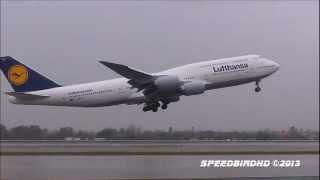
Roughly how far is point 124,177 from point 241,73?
25484 millimetres

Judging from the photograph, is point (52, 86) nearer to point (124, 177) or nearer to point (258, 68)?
point (258, 68)

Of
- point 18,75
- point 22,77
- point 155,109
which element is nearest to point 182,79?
point 155,109

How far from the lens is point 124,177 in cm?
2147

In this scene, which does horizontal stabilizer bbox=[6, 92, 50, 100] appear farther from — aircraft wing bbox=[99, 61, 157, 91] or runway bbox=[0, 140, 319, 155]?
aircraft wing bbox=[99, 61, 157, 91]

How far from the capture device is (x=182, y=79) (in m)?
46.1

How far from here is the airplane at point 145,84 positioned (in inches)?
1761

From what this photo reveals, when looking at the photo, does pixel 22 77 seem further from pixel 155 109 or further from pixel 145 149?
pixel 145 149

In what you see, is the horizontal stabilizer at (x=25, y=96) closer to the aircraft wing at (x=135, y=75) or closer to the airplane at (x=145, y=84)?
the airplane at (x=145, y=84)

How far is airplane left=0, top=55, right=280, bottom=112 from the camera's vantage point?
4472cm

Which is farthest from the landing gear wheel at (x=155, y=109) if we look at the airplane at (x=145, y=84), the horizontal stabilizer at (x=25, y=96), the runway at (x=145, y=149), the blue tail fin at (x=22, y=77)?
the horizontal stabilizer at (x=25, y=96)

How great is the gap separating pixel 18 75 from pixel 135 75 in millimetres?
10588

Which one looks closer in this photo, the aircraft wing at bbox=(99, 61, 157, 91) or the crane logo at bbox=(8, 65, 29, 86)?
the aircraft wing at bbox=(99, 61, 157, 91)

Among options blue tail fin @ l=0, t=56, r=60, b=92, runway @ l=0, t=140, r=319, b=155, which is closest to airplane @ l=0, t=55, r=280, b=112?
blue tail fin @ l=0, t=56, r=60, b=92

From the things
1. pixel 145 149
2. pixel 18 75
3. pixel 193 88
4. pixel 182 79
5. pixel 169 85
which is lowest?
pixel 145 149
